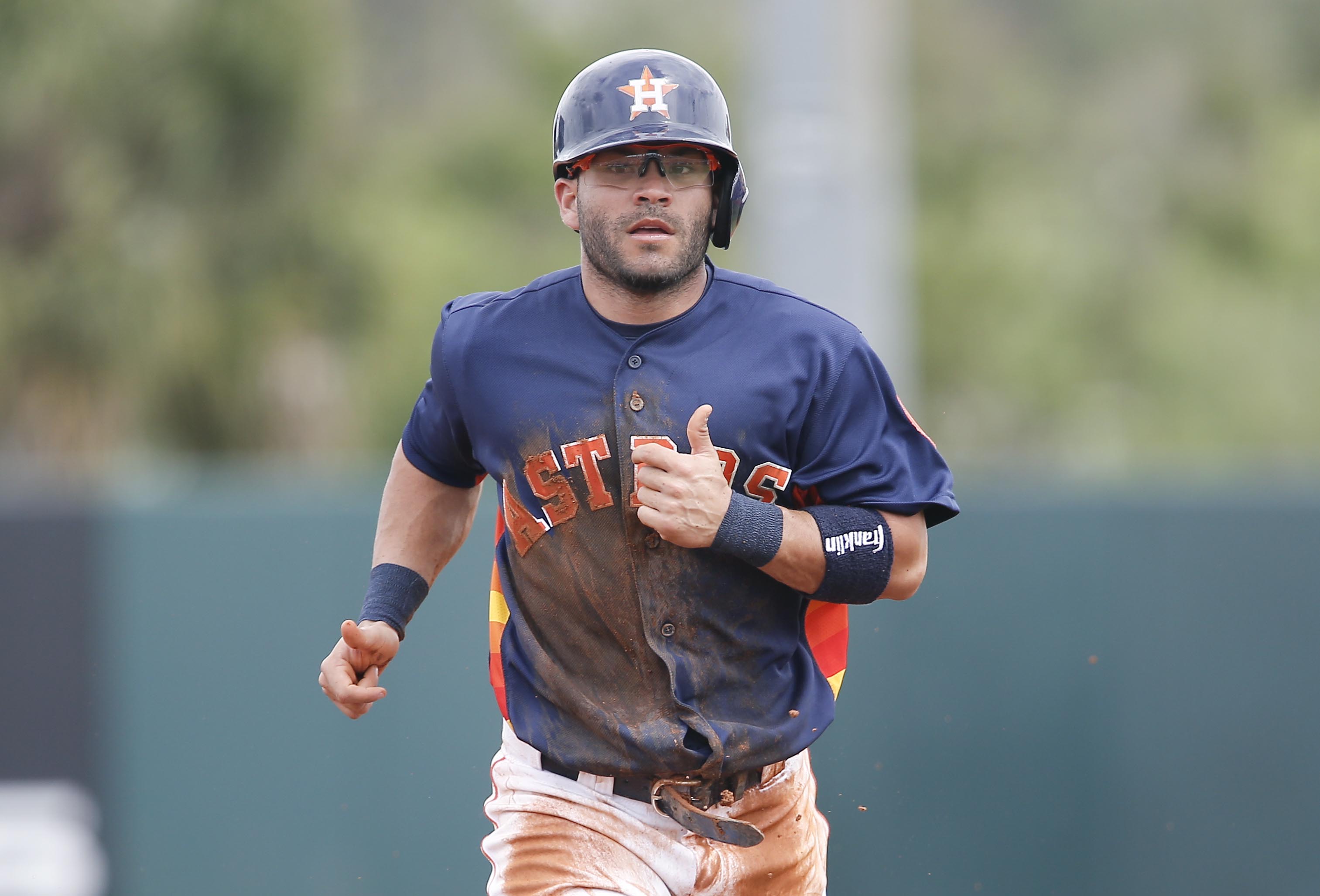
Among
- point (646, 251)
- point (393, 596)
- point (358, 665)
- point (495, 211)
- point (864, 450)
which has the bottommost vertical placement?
point (358, 665)

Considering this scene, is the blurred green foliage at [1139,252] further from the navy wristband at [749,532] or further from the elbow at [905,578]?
the navy wristband at [749,532]

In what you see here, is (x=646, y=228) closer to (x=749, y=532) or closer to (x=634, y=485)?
(x=634, y=485)

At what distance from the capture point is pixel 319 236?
49.8 ft

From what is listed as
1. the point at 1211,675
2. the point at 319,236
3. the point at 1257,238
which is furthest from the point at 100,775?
the point at 1257,238

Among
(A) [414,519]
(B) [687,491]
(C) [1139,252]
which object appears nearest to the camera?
(B) [687,491]

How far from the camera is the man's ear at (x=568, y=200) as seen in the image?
3.65 meters

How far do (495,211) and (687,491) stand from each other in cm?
3105

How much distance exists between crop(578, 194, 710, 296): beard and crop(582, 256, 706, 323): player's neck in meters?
0.03

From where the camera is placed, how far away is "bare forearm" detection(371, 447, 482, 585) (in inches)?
155

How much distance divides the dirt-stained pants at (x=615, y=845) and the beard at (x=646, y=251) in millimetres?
1129

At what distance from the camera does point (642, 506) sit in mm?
3326

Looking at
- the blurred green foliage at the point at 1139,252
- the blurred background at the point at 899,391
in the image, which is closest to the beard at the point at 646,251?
the blurred background at the point at 899,391

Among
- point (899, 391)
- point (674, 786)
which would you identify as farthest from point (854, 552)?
point (899, 391)

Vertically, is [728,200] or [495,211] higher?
[495,211]
